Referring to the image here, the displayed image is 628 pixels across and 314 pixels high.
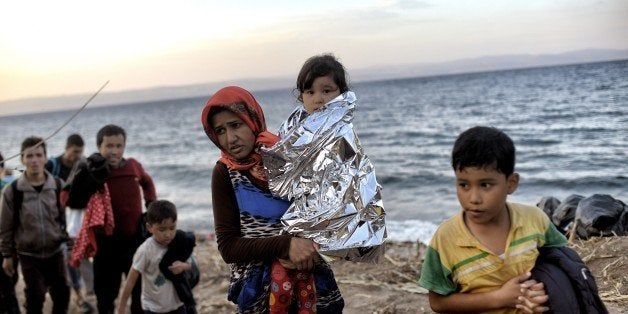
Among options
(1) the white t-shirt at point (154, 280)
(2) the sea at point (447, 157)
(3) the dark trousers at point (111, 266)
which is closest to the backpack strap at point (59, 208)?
(3) the dark trousers at point (111, 266)

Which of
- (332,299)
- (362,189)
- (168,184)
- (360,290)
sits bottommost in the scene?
(168,184)

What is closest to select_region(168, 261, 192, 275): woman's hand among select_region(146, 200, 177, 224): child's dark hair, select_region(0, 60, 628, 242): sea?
select_region(146, 200, 177, 224): child's dark hair

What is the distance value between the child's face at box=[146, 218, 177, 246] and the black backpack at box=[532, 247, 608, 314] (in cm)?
289

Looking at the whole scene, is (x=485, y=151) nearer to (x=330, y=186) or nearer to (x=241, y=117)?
(x=330, y=186)

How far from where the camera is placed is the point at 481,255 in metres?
2.16

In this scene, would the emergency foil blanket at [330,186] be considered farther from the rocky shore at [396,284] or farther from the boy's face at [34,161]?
the boy's face at [34,161]

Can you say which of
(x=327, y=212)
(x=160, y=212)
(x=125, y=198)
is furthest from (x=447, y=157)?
(x=327, y=212)

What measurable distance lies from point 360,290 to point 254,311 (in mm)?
3537

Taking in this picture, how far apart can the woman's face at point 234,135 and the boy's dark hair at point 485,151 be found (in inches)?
36.6

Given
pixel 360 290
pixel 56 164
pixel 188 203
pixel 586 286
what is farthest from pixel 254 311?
pixel 188 203

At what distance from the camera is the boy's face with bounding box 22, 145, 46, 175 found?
5.33 metres

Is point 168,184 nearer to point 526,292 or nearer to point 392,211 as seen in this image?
point 392,211

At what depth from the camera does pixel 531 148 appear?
20.2 meters

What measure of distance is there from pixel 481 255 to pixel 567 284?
0.31 meters
